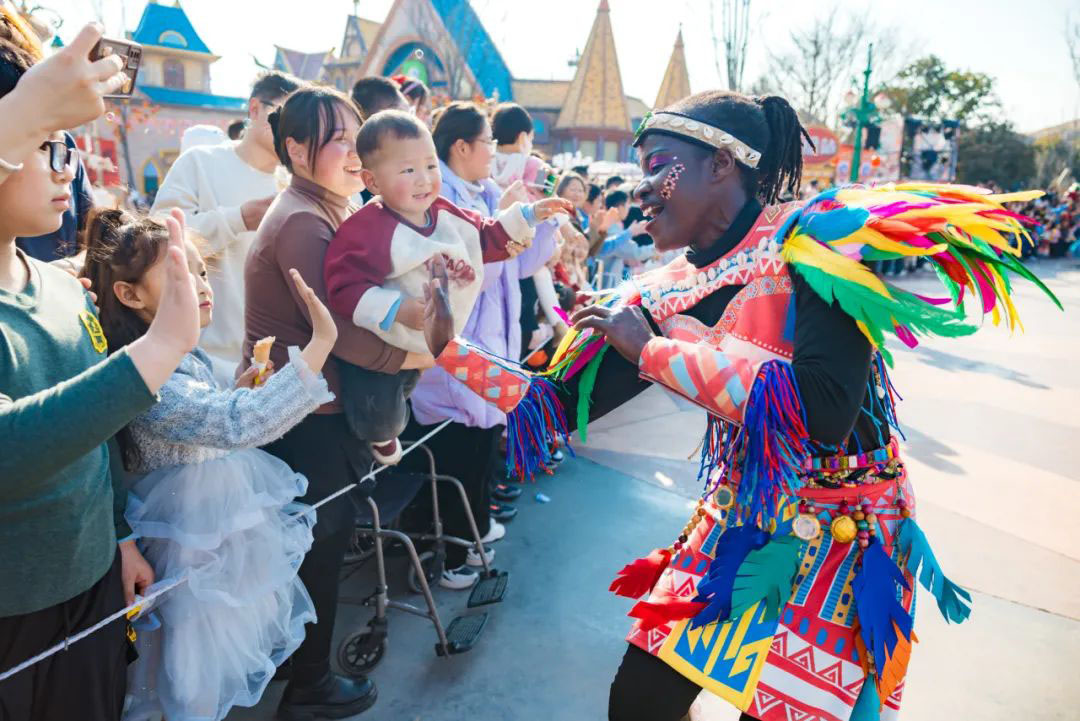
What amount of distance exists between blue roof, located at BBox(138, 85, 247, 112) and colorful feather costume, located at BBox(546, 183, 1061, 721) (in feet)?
94.8

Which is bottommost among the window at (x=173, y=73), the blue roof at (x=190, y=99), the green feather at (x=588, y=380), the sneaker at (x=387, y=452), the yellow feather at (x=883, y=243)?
the sneaker at (x=387, y=452)

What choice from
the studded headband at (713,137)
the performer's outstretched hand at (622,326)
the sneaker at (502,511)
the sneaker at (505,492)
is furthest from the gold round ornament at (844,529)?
the sneaker at (505,492)

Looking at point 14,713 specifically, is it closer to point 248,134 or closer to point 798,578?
point 798,578

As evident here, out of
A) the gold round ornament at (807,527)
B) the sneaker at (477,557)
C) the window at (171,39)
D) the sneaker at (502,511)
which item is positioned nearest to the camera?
the gold round ornament at (807,527)

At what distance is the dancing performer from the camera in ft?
4.97

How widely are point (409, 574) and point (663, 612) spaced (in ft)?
6.01

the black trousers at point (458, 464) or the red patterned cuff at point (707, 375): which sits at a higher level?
the red patterned cuff at point (707, 375)

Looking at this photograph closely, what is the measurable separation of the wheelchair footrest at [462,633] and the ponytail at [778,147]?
1.97 metres

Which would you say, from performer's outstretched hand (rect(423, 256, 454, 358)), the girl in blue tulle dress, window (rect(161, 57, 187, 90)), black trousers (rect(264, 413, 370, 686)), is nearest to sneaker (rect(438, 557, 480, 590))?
black trousers (rect(264, 413, 370, 686))

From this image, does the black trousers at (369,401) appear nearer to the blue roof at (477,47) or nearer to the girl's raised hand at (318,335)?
the girl's raised hand at (318,335)

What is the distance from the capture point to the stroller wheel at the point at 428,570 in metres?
3.26

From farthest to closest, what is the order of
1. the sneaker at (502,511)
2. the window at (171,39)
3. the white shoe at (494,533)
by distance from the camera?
the window at (171,39) < the sneaker at (502,511) < the white shoe at (494,533)

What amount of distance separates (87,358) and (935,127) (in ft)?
82.7

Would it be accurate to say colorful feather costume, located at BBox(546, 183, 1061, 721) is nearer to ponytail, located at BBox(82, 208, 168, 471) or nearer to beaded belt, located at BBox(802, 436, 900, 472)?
beaded belt, located at BBox(802, 436, 900, 472)
